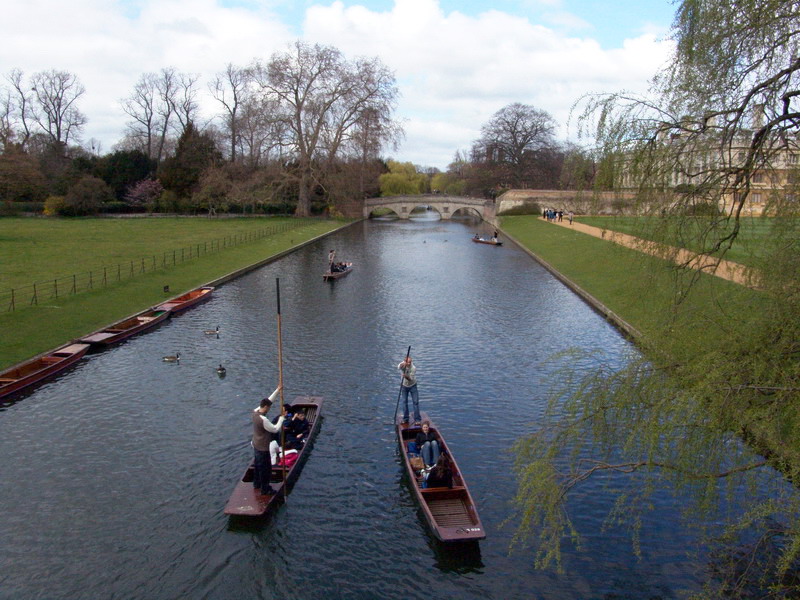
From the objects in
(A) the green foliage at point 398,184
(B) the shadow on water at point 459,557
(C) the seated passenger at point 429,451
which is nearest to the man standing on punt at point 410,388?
(C) the seated passenger at point 429,451

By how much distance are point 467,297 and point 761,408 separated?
88.1 ft

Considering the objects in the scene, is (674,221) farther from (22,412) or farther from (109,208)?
(109,208)

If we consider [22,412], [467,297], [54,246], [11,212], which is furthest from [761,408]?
[11,212]

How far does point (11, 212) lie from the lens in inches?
2936

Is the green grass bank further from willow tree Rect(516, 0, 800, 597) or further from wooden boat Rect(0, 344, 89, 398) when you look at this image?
wooden boat Rect(0, 344, 89, 398)

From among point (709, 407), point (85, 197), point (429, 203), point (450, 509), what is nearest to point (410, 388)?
point (450, 509)

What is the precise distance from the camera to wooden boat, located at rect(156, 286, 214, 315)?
28953 mm

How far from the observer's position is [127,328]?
83.3 feet

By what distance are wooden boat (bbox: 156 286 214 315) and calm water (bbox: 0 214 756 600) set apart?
83 cm

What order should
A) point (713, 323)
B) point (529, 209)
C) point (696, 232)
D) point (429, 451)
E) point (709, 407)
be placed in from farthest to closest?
point (529, 209), point (429, 451), point (696, 232), point (713, 323), point (709, 407)

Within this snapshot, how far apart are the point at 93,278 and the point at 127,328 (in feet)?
34.0

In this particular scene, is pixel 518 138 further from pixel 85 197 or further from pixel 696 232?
pixel 696 232

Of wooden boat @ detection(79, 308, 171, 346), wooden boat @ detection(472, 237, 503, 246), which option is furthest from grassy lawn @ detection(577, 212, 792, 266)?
wooden boat @ detection(472, 237, 503, 246)

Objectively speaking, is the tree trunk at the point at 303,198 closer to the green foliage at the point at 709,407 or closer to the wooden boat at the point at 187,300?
the wooden boat at the point at 187,300
